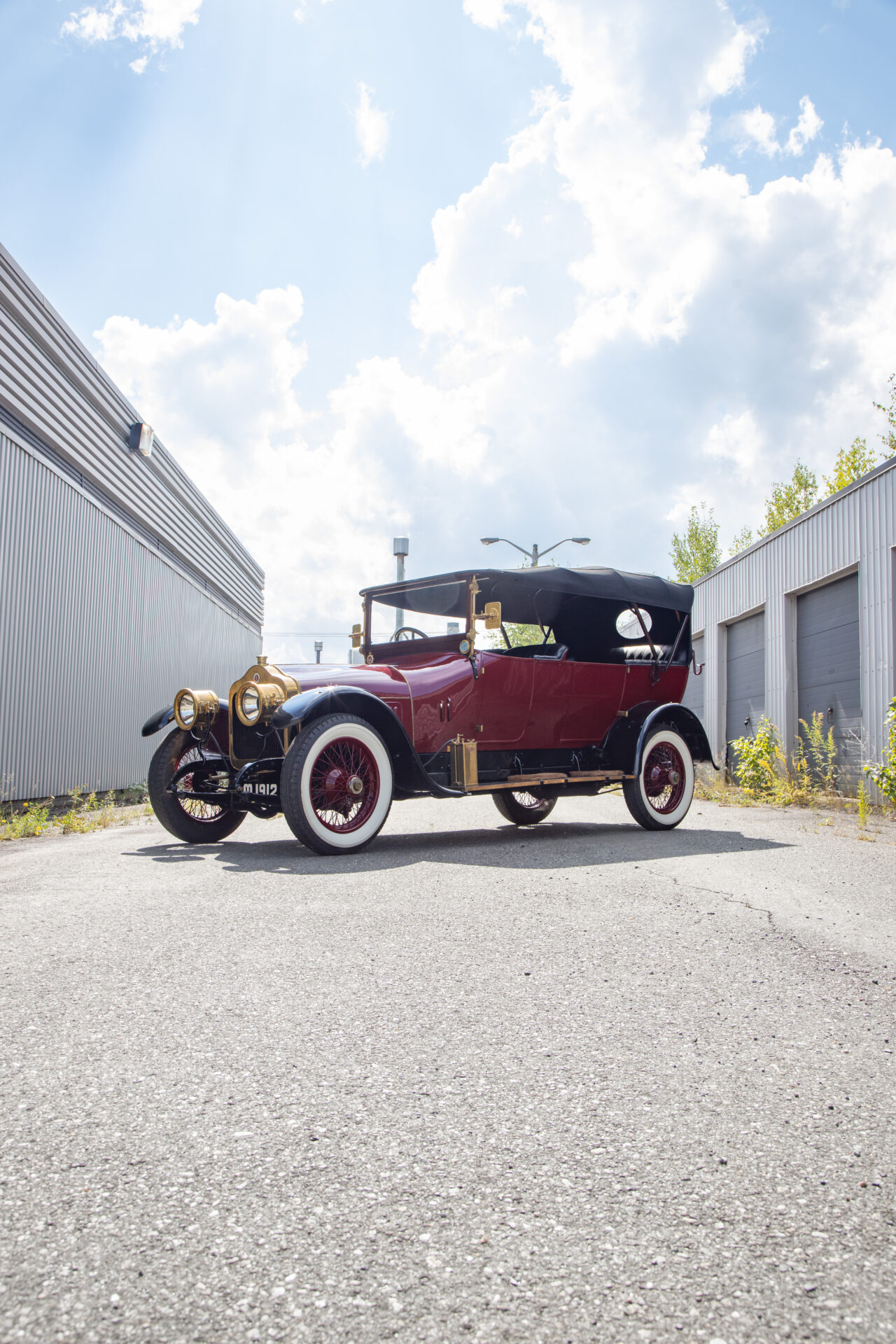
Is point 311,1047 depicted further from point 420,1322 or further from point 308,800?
point 308,800

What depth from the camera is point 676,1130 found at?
72.7 inches

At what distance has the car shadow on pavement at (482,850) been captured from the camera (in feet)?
17.5

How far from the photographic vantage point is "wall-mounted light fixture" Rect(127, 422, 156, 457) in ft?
50.2

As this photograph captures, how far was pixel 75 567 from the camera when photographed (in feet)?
41.1

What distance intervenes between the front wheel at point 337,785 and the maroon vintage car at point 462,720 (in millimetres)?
11

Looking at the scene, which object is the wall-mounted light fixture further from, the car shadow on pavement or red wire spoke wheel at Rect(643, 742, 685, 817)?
red wire spoke wheel at Rect(643, 742, 685, 817)

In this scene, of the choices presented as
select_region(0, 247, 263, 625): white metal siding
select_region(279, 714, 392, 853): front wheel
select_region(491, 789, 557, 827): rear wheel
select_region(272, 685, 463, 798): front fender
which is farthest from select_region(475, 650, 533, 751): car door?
select_region(0, 247, 263, 625): white metal siding

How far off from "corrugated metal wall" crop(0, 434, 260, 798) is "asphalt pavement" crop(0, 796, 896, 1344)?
786 centimetres

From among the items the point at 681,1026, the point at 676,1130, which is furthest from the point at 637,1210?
the point at 681,1026

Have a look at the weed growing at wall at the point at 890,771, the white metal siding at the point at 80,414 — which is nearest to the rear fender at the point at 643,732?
the weed growing at wall at the point at 890,771

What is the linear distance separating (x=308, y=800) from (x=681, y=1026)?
3446 millimetres

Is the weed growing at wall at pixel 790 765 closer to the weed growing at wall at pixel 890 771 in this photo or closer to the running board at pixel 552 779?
the weed growing at wall at pixel 890 771

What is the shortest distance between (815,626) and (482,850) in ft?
31.4

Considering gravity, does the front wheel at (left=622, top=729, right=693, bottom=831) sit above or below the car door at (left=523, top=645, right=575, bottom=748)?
below
